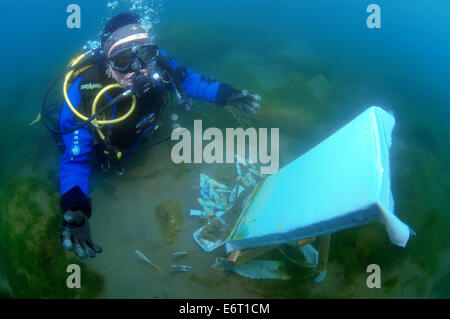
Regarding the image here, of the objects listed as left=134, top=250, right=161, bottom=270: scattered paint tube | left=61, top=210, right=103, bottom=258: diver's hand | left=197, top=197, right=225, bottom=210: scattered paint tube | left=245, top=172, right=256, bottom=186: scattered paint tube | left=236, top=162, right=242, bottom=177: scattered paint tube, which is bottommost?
left=134, top=250, right=161, bottom=270: scattered paint tube

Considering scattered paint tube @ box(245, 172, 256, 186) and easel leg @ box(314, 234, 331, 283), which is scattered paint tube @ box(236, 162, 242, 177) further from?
easel leg @ box(314, 234, 331, 283)

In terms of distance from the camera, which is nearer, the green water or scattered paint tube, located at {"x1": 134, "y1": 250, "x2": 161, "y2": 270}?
the green water

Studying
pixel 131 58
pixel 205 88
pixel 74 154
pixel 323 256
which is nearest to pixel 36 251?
pixel 74 154

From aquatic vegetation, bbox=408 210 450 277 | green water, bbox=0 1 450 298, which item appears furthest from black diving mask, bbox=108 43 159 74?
aquatic vegetation, bbox=408 210 450 277

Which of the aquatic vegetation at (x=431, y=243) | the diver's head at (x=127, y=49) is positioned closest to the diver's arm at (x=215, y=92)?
the diver's head at (x=127, y=49)

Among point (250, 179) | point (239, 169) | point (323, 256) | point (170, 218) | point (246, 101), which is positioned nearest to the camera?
point (323, 256)

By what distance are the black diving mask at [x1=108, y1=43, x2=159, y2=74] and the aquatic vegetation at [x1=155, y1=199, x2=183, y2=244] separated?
194 cm

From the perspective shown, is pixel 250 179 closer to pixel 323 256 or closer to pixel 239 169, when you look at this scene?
pixel 239 169

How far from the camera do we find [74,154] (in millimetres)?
2617

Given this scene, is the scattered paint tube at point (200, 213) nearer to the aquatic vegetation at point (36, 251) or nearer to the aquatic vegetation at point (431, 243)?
the aquatic vegetation at point (36, 251)

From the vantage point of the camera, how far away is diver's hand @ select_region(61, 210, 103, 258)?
2.23 meters

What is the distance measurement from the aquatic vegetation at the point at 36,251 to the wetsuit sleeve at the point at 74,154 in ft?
3.96

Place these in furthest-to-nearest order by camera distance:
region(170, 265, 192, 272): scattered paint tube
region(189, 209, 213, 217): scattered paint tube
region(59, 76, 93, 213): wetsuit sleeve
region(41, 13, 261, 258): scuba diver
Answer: region(189, 209, 213, 217): scattered paint tube
region(170, 265, 192, 272): scattered paint tube
region(59, 76, 93, 213): wetsuit sleeve
region(41, 13, 261, 258): scuba diver

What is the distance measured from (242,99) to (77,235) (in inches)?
98.2
